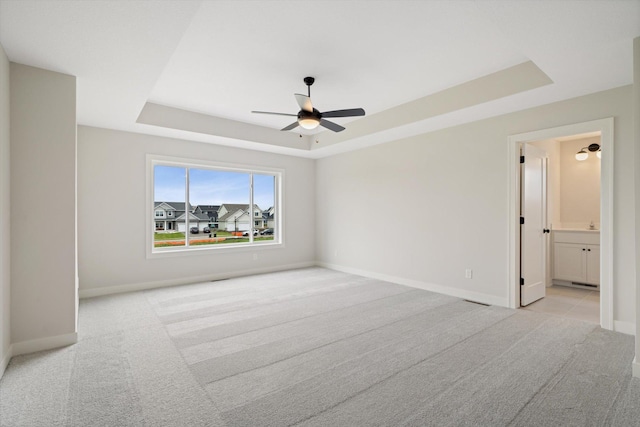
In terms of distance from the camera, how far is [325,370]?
2.44 meters

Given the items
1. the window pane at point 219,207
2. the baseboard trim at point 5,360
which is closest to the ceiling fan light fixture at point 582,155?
the window pane at point 219,207

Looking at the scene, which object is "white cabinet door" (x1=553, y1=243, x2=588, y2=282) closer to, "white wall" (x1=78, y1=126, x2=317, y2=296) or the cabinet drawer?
the cabinet drawer

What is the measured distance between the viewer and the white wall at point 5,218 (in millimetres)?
2430

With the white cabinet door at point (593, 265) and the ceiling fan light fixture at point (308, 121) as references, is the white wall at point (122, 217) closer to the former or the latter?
the ceiling fan light fixture at point (308, 121)

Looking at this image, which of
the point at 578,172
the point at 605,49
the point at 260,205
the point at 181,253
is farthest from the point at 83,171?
the point at 578,172

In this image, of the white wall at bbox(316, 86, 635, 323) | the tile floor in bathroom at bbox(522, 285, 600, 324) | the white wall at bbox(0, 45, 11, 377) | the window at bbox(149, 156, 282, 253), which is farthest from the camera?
the window at bbox(149, 156, 282, 253)

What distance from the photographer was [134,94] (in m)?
3.46

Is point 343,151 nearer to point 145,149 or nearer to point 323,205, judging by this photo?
point 323,205

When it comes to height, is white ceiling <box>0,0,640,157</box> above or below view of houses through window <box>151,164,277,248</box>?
above

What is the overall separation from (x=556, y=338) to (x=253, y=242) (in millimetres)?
5094

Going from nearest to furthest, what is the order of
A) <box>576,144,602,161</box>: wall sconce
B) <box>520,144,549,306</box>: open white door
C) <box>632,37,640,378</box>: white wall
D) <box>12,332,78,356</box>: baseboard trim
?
<box>632,37,640,378</box>: white wall < <box>12,332,78,356</box>: baseboard trim < <box>520,144,549,306</box>: open white door < <box>576,144,602,161</box>: wall sconce

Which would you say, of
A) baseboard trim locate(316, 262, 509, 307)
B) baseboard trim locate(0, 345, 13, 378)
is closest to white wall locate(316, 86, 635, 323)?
baseboard trim locate(316, 262, 509, 307)

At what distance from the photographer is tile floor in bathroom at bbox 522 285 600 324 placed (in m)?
3.78

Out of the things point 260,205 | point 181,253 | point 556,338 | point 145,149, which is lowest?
point 556,338
